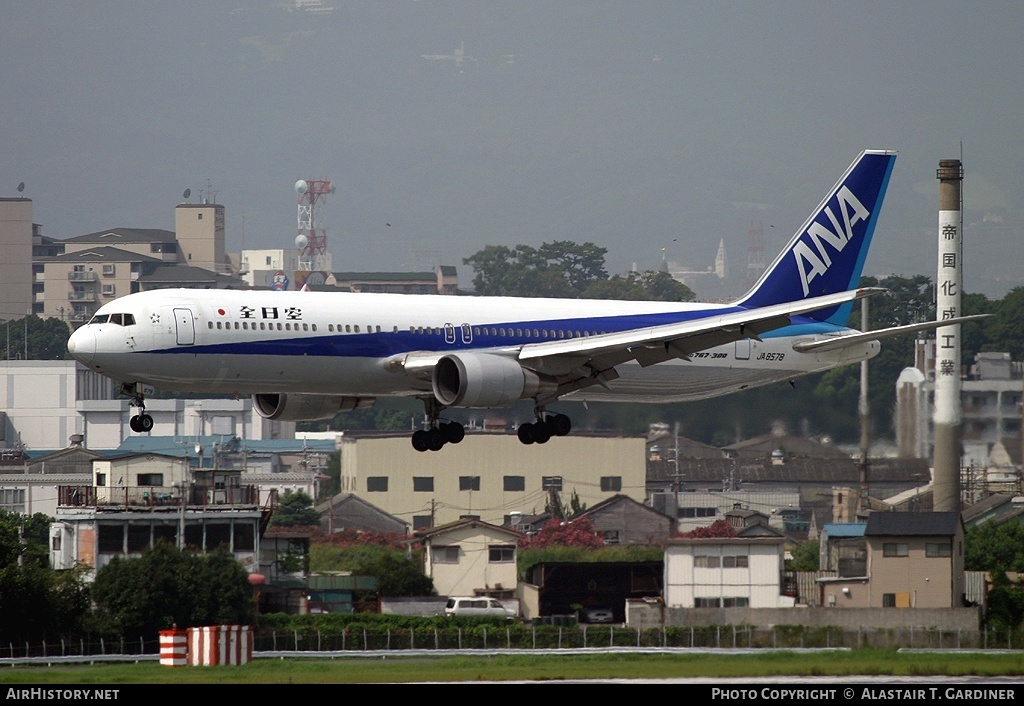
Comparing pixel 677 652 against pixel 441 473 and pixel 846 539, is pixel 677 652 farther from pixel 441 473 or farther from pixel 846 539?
pixel 441 473

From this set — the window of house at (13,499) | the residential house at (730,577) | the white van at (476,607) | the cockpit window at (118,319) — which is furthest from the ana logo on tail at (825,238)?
the window of house at (13,499)

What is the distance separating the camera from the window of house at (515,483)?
378 ft

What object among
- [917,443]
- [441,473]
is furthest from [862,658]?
[441,473]

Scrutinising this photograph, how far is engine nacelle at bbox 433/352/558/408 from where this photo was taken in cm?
5334

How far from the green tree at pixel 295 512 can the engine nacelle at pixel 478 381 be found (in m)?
65.8

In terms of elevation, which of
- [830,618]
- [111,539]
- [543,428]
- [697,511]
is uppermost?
[543,428]

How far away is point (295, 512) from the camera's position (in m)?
122

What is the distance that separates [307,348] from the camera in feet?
172

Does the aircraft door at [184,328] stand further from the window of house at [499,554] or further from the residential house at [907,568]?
the window of house at [499,554]

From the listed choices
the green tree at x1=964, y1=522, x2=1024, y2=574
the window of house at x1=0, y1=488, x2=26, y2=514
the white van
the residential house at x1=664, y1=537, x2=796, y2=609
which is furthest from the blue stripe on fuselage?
the window of house at x1=0, y1=488, x2=26, y2=514

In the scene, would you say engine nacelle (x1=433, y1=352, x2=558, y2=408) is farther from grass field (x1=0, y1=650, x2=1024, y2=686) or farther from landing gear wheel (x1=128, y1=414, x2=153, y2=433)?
grass field (x1=0, y1=650, x2=1024, y2=686)

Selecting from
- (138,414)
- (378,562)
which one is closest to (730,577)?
(378,562)

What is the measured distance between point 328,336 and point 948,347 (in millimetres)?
68208

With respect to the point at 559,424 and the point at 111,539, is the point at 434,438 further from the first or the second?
the point at 111,539
